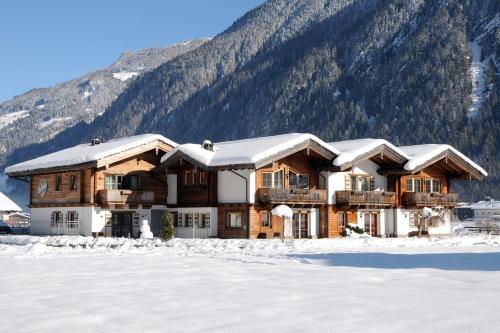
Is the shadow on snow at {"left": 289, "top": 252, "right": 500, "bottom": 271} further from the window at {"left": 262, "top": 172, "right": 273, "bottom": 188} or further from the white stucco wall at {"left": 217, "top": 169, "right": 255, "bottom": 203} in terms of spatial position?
the window at {"left": 262, "top": 172, "right": 273, "bottom": 188}

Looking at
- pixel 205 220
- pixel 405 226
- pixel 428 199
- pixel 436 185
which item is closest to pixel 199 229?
pixel 205 220

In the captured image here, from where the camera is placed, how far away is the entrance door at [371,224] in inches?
1725

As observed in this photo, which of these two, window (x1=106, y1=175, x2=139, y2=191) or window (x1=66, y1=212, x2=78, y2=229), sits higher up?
window (x1=106, y1=175, x2=139, y2=191)

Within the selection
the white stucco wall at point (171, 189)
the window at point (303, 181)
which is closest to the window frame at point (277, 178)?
the window at point (303, 181)

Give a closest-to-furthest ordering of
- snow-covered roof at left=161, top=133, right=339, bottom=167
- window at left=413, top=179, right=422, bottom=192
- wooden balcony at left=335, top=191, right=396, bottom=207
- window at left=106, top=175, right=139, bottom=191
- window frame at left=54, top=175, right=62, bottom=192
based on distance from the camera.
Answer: snow-covered roof at left=161, top=133, right=339, bottom=167 → window at left=106, top=175, right=139, bottom=191 → wooden balcony at left=335, top=191, right=396, bottom=207 → window frame at left=54, top=175, right=62, bottom=192 → window at left=413, top=179, right=422, bottom=192

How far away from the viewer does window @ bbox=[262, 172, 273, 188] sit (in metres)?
38.5

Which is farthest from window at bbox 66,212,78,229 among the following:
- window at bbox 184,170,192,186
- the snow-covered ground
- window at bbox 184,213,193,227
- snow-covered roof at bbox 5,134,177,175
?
the snow-covered ground

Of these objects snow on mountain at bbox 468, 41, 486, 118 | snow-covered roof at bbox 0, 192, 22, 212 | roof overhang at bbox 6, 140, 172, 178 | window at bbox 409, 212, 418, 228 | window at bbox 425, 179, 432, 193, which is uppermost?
snow on mountain at bbox 468, 41, 486, 118

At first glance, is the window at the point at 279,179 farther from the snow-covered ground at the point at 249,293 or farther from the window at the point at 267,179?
the snow-covered ground at the point at 249,293

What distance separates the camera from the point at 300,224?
40.5 metres

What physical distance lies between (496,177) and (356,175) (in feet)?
399

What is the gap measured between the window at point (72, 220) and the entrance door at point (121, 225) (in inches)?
85.3

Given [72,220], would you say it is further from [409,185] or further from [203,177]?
[409,185]

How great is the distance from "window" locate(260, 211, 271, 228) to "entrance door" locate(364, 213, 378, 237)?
832 centimetres
